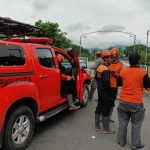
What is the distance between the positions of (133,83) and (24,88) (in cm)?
188

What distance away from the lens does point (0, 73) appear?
13.9 feet

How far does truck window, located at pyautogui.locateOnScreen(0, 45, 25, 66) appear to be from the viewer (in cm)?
450

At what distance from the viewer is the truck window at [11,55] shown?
14.8 feet

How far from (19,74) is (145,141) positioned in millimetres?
2726

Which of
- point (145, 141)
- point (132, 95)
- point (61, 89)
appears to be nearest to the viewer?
point (132, 95)

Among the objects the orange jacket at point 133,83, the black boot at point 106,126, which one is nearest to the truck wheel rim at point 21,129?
the black boot at point 106,126

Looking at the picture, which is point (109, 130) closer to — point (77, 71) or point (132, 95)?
point (132, 95)

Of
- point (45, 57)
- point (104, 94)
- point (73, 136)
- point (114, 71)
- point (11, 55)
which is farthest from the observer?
point (114, 71)

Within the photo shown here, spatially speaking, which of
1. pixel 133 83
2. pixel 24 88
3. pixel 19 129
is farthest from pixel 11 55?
pixel 133 83

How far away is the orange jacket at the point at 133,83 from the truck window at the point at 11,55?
184 cm

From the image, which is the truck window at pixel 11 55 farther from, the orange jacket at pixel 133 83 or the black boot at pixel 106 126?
the black boot at pixel 106 126

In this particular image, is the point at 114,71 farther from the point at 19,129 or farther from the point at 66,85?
the point at 19,129

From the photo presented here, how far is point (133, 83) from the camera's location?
194 inches

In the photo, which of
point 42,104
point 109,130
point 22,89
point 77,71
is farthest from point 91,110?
point 22,89
